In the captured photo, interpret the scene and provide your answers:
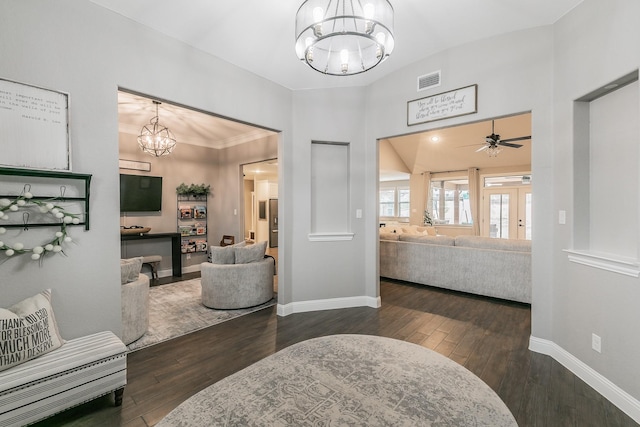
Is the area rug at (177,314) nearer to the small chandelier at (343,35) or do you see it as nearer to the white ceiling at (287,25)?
the white ceiling at (287,25)

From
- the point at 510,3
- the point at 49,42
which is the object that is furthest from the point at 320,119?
the point at 49,42

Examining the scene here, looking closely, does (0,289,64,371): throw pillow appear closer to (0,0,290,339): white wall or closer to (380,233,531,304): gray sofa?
(0,0,290,339): white wall

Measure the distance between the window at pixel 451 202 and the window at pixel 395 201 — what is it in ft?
5.16

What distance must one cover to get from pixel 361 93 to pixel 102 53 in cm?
284

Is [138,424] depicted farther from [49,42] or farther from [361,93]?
[361,93]

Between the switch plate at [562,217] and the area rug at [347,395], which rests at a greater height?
the switch plate at [562,217]

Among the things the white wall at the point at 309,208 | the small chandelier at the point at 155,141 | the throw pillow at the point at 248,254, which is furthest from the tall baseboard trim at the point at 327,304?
the small chandelier at the point at 155,141

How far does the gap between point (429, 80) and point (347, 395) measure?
3275mm

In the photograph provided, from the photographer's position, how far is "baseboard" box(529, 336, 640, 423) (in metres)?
1.88

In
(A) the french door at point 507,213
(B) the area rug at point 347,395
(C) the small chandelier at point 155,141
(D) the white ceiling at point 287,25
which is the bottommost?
(B) the area rug at point 347,395

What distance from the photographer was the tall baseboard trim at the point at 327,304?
12.1 feet

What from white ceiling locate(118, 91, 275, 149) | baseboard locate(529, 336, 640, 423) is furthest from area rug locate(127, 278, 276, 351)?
baseboard locate(529, 336, 640, 423)

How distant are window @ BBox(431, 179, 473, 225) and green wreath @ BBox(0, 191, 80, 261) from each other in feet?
30.7

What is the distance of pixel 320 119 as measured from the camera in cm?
382
